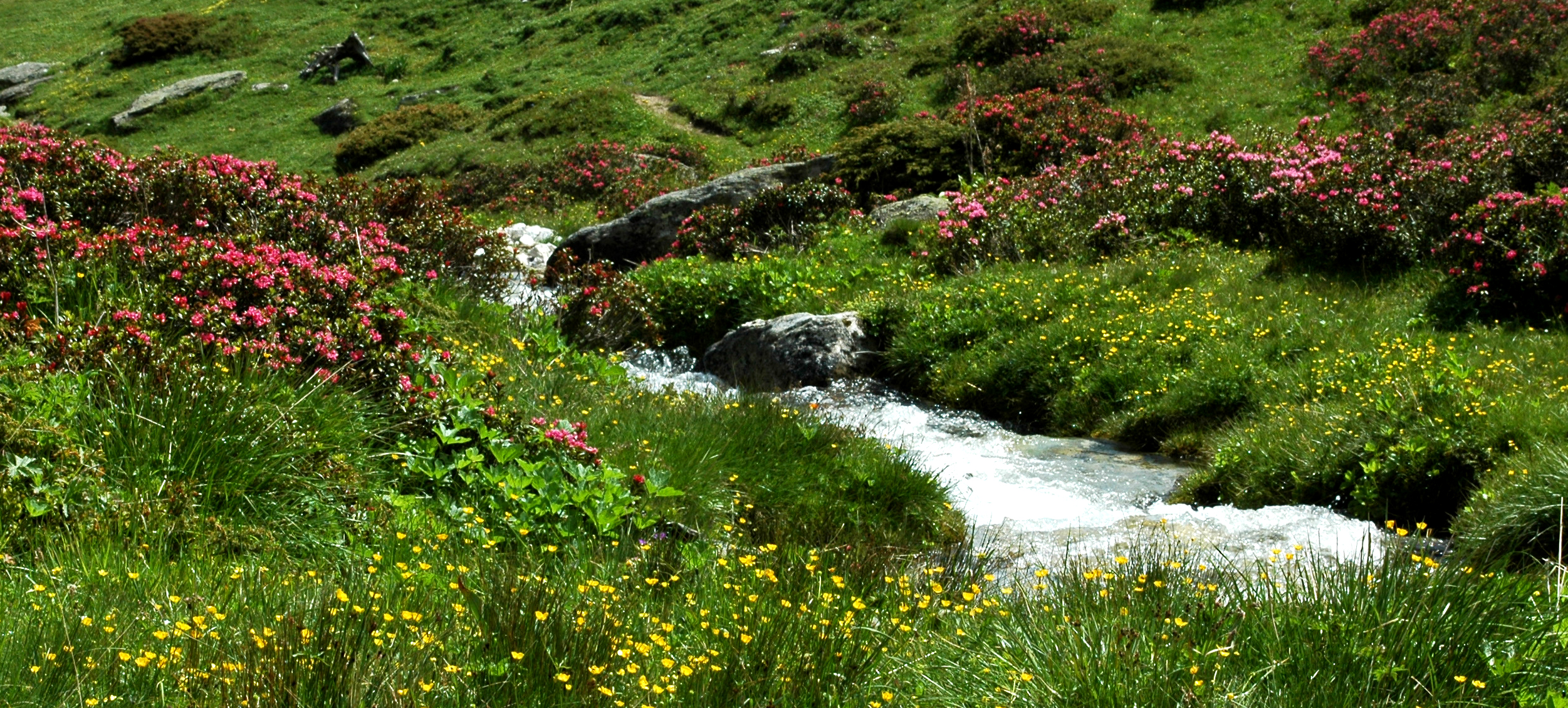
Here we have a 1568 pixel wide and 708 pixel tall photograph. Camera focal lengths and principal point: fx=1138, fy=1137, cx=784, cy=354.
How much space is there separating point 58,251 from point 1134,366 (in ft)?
28.1

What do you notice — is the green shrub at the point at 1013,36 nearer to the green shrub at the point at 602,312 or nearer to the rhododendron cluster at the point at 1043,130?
the rhododendron cluster at the point at 1043,130

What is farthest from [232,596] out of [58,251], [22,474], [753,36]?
[753,36]

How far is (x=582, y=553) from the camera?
5.39 metres

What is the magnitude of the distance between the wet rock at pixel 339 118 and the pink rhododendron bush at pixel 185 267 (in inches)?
1100

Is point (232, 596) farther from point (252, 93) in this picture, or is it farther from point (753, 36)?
point (252, 93)

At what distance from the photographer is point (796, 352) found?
12734mm

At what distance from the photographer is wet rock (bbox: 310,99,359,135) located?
37094 mm

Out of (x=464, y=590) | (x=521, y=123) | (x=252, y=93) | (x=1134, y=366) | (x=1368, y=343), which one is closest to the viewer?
(x=464, y=590)

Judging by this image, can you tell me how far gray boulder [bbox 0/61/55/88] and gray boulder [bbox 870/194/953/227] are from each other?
45594 millimetres

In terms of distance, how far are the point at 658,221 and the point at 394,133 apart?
17.6m

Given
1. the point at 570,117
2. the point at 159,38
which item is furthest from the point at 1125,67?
the point at 159,38

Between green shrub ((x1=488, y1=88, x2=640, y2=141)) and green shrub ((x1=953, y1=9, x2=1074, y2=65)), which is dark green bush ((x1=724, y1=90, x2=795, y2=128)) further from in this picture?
green shrub ((x1=953, y1=9, x2=1074, y2=65))

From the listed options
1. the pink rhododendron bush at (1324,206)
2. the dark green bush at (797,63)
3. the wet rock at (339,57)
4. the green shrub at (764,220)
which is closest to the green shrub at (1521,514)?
the pink rhododendron bush at (1324,206)

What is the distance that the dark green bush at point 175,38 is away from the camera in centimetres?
4819
